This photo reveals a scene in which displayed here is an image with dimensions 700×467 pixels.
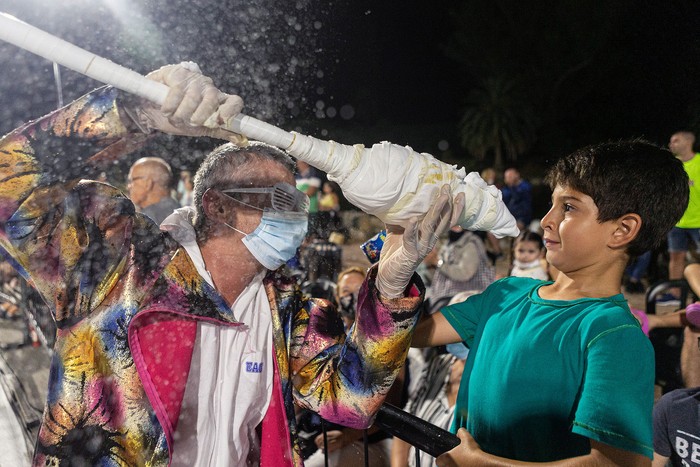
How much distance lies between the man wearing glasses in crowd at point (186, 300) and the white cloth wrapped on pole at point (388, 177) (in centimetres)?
8

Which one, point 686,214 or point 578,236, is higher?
point 686,214

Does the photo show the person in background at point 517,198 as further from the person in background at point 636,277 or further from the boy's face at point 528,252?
the boy's face at point 528,252

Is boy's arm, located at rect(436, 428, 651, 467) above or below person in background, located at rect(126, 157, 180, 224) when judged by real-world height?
below

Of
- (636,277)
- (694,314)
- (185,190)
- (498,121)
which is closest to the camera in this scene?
(694,314)

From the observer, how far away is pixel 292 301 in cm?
213

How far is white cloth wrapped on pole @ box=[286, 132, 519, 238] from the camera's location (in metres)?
1.71

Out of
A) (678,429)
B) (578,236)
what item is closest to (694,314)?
(678,429)

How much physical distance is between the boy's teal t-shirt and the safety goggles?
0.78m

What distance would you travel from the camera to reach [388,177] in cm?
175

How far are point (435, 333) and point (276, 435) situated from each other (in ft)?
2.16

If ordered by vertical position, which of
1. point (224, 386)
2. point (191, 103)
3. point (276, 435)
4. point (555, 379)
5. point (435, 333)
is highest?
point (191, 103)

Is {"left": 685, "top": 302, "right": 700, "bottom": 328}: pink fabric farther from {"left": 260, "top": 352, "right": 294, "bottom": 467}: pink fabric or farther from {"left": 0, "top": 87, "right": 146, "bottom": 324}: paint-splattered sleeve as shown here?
{"left": 0, "top": 87, "right": 146, "bottom": 324}: paint-splattered sleeve

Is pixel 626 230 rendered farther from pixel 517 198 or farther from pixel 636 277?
pixel 517 198

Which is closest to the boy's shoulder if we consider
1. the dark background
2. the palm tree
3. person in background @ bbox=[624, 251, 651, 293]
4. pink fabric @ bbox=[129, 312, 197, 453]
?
pink fabric @ bbox=[129, 312, 197, 453]
